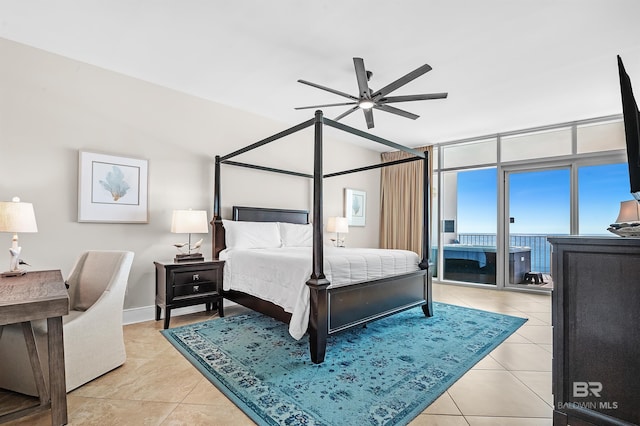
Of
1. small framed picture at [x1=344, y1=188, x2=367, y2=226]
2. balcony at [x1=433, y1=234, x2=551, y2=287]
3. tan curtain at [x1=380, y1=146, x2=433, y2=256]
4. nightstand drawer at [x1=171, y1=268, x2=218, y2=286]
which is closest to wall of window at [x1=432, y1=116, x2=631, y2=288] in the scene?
balcony at [x1=433, y1=234, x2=551, y2=287]

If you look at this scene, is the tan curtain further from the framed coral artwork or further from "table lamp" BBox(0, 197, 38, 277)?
"table lamp" BBox(0, 197, 38, 277)

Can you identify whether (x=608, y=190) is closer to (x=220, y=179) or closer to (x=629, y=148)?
(x=629, y=148)

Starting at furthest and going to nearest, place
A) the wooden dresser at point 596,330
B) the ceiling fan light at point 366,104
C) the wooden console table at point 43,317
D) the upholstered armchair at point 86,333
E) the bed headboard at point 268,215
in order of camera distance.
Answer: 1. the bed headboard at point 268,215
2. the ceiling fan light at point 366,104
3. the upholstered armchair at point 86,333
4. the wooden console table at point 43,317
5. the wooden dresser at point 596,330

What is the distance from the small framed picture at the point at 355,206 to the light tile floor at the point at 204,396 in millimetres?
3758

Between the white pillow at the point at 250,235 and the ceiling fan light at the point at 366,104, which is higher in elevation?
the ceiling fan light at the point at 366,104

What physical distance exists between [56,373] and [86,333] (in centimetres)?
48

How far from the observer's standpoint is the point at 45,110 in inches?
119

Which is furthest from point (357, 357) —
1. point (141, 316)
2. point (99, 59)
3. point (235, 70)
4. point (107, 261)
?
point (99, 59)

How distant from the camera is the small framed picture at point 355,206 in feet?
20.5

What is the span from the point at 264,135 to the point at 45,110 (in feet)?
8.39

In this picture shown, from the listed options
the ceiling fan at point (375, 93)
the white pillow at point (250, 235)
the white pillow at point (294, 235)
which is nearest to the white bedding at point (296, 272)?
the white pillow at point (250, 235)

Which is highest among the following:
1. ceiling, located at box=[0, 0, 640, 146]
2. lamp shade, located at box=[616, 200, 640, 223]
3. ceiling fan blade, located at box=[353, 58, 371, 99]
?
ceiling, located at box=[0, 0, 640, 146]

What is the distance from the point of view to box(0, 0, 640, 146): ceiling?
241 cm

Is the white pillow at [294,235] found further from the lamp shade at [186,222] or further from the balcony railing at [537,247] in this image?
the balcony railing at [537,247]
